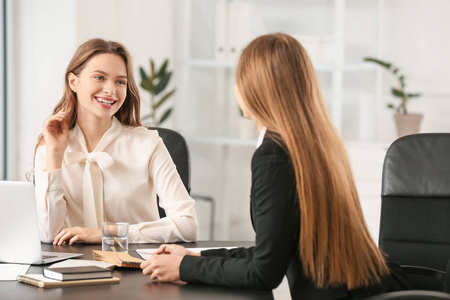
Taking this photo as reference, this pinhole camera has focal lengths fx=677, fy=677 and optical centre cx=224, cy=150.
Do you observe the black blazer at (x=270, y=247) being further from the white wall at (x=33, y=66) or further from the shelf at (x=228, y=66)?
the shelf at (x=228, y=66)

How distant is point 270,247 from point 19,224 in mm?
665

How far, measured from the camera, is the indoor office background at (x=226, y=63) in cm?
446

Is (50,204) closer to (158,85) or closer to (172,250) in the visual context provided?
(172,250)

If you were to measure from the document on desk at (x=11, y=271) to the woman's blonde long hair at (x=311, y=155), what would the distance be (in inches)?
27.1

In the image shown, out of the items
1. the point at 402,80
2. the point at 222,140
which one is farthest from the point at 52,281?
the point at 222,140

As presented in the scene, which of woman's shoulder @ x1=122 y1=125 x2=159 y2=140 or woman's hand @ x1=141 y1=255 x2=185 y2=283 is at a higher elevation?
woman's shoulder @ x1=122 y1=125 x2=159 y2=140

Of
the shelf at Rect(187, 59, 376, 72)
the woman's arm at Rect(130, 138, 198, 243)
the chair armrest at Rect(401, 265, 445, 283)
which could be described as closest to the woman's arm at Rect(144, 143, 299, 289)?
the woman's arm at Rect(130, 138, 198, 243)

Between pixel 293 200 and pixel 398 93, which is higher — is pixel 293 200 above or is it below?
below

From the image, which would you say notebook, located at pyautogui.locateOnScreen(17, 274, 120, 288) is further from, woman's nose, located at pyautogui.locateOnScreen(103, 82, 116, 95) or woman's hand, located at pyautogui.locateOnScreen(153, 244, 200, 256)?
woman's nose, located at pyautogui.locateOnScreen(103, 82, 116, 95)

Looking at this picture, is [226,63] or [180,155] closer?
[180,155]

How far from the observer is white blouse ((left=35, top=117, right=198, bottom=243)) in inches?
87.7

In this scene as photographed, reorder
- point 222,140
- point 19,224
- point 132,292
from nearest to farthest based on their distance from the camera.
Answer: point 132,292 → point 19,224 → point 222,140

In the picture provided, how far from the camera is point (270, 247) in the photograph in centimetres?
149

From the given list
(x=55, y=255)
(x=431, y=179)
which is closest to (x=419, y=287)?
(x=431, y=179)
